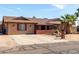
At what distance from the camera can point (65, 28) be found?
710cm

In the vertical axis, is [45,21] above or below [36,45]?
above

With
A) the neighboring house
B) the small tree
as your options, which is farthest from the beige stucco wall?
the small tree

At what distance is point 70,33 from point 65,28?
9.2 inches

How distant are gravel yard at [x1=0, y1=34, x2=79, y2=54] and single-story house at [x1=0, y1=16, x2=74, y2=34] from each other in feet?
0.58

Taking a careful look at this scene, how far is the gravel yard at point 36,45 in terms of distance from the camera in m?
6.97

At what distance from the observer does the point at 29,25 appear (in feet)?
23.5

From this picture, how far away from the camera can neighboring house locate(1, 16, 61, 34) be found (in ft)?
23.3

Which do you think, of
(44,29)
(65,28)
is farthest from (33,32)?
(65,28)

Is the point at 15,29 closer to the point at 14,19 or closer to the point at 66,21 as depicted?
the point at 14,19

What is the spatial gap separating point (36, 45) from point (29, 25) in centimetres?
53

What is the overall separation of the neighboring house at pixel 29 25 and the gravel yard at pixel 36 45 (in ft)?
0.58

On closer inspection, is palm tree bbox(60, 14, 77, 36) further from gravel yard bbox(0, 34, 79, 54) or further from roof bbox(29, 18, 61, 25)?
gravel yard bbox(0, 34, 79, 54)

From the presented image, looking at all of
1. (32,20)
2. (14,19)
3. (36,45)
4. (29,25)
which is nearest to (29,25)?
(29,25)

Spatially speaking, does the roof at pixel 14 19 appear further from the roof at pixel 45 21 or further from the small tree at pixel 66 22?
the small tree at pixel 66 22
